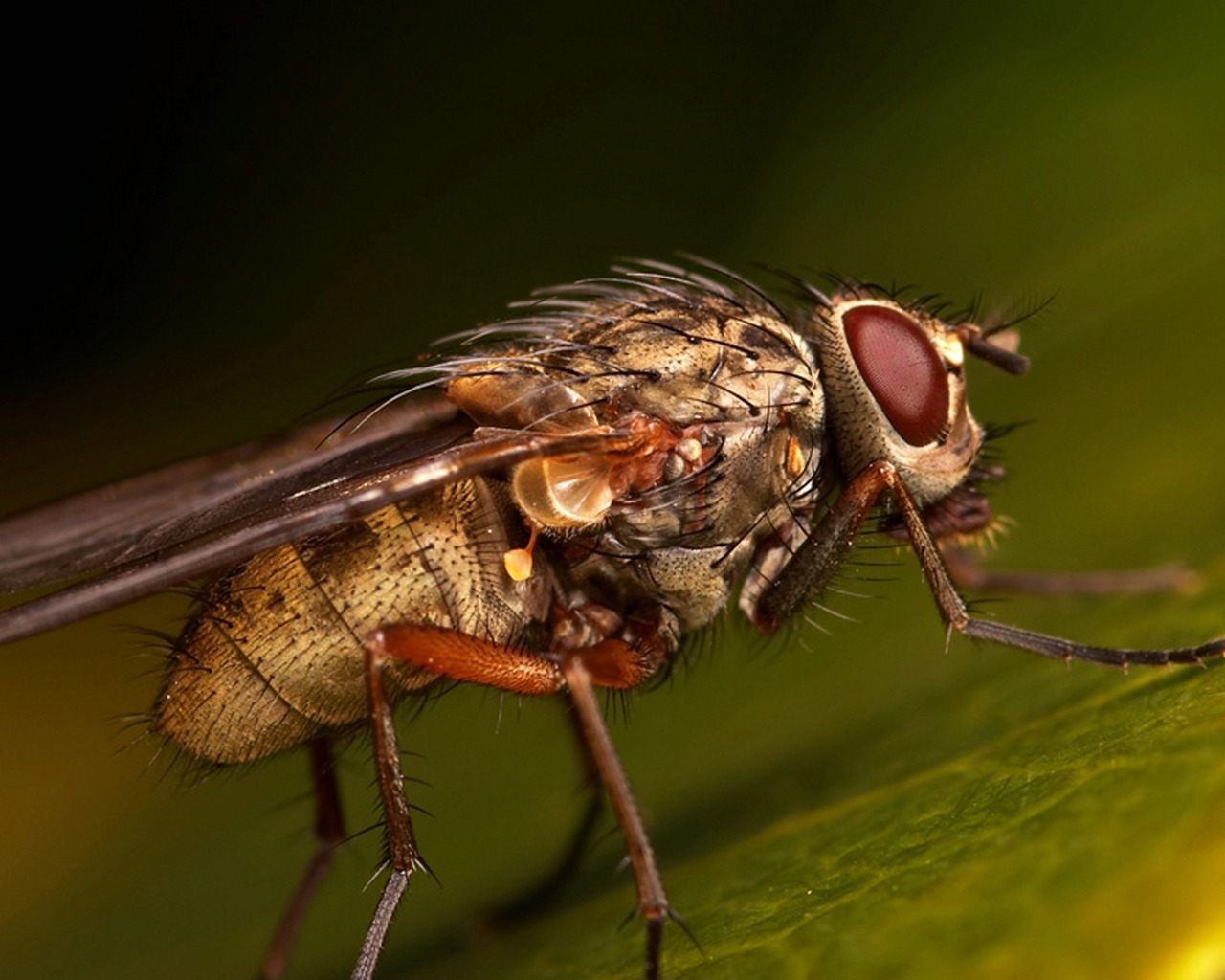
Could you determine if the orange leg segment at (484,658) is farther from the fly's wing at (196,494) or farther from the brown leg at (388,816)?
the fly's wing at (196,494)

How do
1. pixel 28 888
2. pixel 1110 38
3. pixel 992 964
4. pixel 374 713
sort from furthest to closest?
pixel 1110 38 < pixel 28 888 < pixel 374 713 < pixel 992 964

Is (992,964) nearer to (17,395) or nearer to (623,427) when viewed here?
(623,427)

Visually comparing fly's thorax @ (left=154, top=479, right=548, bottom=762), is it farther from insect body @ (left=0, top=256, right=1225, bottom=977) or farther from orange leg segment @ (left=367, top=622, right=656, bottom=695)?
orange leg segment @ (left=367, top=622, right=656, bottom=695)

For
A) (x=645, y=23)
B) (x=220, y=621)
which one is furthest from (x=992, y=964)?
(x=645, y=23)

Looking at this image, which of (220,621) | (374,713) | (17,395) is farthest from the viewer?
(17,395)

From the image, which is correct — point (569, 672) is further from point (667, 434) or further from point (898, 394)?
point (898, 394)

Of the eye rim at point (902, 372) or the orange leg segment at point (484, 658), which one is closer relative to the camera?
the orange leg segment at point (484, 658)

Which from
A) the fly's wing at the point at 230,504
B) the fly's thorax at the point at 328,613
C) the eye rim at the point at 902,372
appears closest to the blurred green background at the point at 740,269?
the fly's thorax at the point at 328,613
